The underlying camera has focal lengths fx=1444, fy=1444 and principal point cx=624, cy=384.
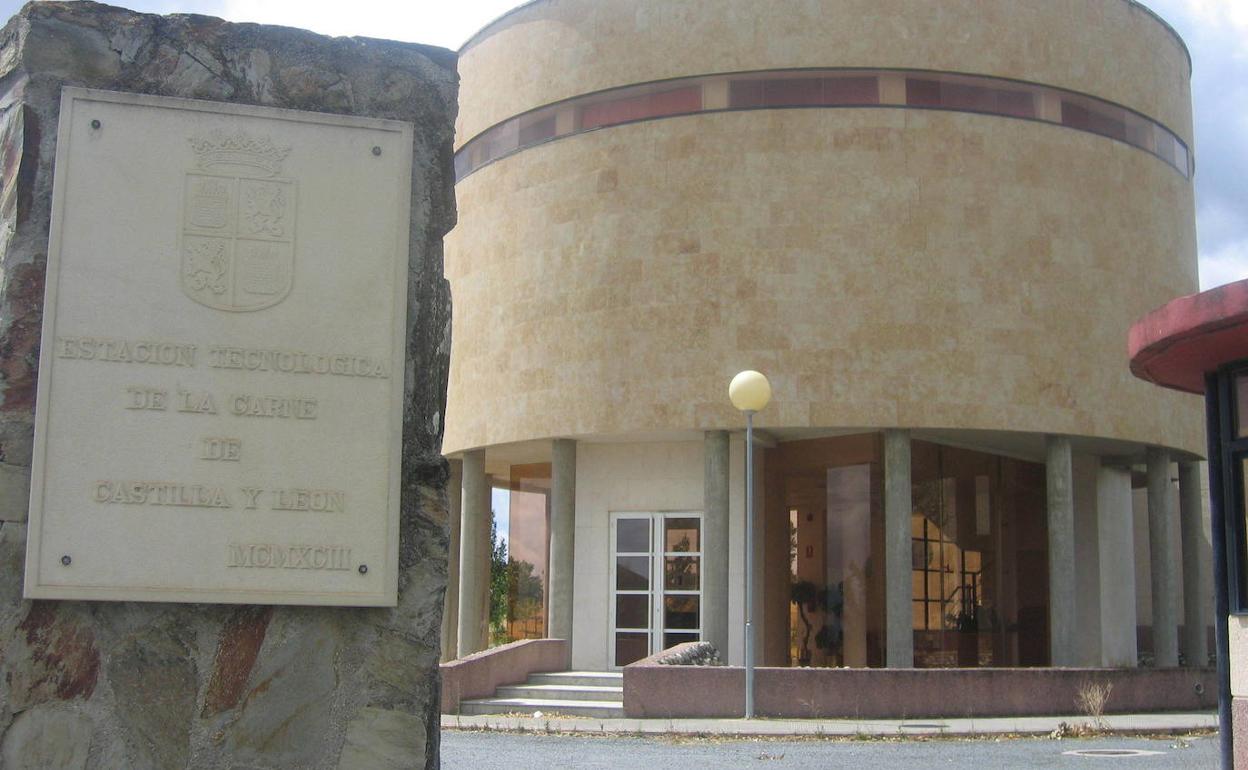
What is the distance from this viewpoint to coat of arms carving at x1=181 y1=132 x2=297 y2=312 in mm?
6078

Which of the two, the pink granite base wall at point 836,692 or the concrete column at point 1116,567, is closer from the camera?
the pink granite base wall at point 836,692

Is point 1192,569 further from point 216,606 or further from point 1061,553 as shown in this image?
point 216,606

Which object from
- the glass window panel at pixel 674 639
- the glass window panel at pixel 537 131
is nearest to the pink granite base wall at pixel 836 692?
the glass window panel at pixel 674 639

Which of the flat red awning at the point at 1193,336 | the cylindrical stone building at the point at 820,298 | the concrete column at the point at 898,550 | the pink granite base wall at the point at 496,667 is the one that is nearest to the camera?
the flat red awning at the point at 1193,336

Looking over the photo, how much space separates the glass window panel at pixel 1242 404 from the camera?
1059 centimetres

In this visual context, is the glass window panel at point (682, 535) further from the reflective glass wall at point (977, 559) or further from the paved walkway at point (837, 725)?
the paved walkway at point (837, 725)

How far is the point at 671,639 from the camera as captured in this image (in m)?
27.6

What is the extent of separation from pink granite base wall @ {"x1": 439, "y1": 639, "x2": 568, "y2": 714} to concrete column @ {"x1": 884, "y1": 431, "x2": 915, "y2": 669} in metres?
6.25

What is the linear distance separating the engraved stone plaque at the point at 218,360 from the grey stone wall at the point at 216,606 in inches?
5.5

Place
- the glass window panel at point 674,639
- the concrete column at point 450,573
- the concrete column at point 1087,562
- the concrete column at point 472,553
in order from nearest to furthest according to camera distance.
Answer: the glass window panel at point 674,639, the concrete column at point 472,553, the concrete column at point 1087,562, the concrete column at point 450,573

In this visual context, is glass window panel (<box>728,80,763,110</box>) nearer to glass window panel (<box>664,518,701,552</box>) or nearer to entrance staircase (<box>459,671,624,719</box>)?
Result: glass window panel (<box>664,518,701,552</box>)

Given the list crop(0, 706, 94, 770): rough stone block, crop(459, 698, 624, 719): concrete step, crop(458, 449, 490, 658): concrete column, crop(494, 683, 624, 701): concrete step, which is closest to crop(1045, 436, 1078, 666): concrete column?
crop(494, 683, 624, 701): concrete step

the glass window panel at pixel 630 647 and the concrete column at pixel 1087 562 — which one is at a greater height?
the concrete column at pixel 1087 562

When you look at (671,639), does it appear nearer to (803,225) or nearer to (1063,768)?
(803,225)
